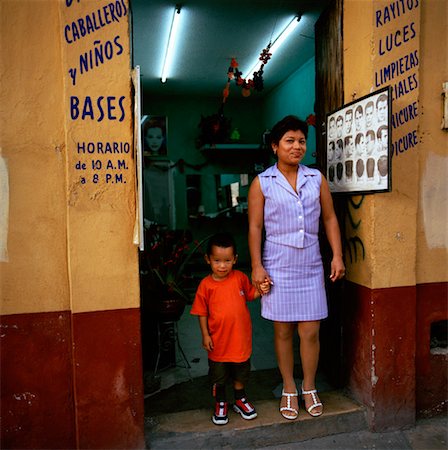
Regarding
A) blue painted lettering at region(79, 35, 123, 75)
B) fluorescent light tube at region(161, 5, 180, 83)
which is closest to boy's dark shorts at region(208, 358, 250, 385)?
blue painted lettering at region(79, 35, 123, 75)

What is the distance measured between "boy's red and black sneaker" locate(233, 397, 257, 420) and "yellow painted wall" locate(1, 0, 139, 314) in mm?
1104

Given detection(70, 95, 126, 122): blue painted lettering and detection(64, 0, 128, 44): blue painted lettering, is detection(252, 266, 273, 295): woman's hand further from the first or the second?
detection(64, 0, 128, 44): blue painted lettering

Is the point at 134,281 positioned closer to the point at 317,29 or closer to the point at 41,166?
the point at 41,166

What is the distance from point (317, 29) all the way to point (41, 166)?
8.73 feet

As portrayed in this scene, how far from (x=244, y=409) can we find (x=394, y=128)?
2.22m

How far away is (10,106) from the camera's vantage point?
7.95ft

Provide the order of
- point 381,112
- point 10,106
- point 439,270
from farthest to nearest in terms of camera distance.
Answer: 1. point 439,270
2. point 381,112
3. point 10,106

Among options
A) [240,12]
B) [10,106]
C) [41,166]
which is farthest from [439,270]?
[240,12]

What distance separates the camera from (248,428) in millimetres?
2768

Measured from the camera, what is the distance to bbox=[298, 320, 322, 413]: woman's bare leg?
2.85 meters

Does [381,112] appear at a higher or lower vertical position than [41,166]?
higher

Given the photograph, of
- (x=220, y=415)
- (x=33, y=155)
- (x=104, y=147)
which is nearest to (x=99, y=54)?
(x=104, y=147)

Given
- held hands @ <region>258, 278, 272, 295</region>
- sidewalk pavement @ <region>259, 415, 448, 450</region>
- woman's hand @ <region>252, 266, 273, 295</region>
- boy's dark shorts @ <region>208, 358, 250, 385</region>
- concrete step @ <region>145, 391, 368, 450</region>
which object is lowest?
sidewalk pavement @ <region>259, 415, 448, 450</region>

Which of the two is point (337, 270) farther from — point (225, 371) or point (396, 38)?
point (396, 38)
